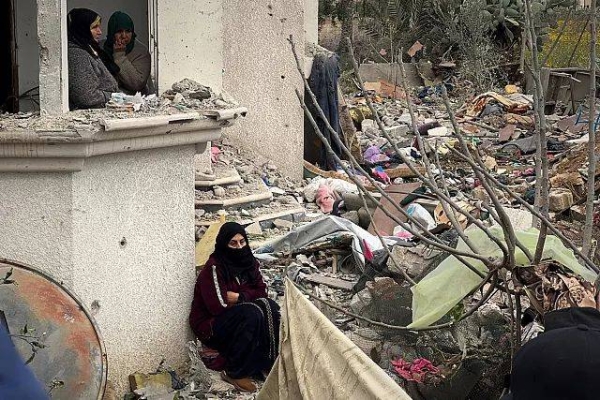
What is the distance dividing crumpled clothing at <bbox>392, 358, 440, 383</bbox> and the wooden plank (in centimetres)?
234

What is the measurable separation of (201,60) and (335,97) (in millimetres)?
4441

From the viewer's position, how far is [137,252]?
5.84 metres

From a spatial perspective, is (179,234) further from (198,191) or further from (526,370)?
(526,370)

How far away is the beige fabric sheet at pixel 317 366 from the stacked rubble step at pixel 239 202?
3.50 meters

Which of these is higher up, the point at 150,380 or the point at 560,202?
the point at 560,202

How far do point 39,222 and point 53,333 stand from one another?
1.80 feet

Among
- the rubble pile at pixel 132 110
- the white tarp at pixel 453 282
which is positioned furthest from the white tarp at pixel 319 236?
the white tarp at pixel 453 282

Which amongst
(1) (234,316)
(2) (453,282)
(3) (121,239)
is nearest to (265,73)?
(1) (234,316)

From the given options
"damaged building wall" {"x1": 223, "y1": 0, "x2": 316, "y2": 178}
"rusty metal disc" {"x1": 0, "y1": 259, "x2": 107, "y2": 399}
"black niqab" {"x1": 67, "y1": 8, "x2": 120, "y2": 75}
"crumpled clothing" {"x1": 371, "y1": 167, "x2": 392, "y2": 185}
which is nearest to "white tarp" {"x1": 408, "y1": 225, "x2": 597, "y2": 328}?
"rusty metal disc" {"x1": 0, "y1": 259, "x2": 107, "y2": 399}

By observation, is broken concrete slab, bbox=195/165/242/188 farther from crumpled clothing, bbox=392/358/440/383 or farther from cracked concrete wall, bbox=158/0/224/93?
crumpled clothing, bbox=392/358/440/383

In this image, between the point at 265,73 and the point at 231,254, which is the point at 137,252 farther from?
the point at 265,73

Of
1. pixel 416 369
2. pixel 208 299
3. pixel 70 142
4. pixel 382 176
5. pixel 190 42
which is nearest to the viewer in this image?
pixel 416 369

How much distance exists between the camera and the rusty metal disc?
5242 millimetres

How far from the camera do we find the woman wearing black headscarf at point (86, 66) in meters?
5.81
